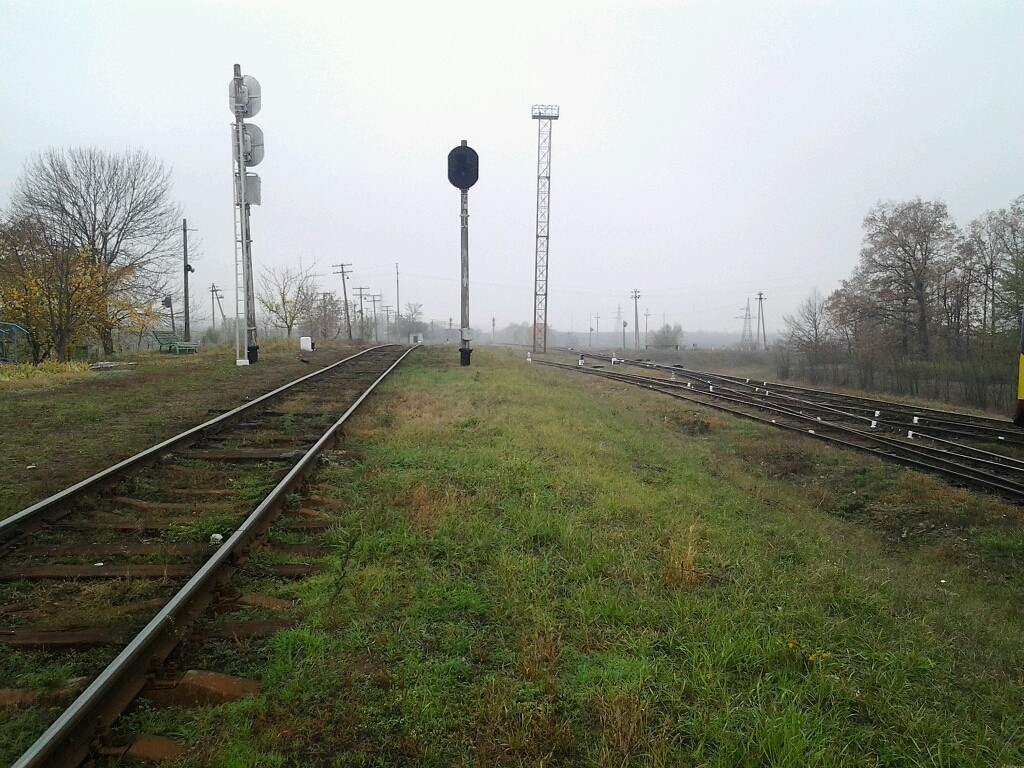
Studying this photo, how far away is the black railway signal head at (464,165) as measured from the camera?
16500 millimetres

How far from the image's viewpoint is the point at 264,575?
A: 3.82 m

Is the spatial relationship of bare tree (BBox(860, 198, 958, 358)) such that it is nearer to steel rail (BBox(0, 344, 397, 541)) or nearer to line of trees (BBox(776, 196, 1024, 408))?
line of trees (BBox(776, 196, 1024, 408))

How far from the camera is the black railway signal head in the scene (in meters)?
16.5

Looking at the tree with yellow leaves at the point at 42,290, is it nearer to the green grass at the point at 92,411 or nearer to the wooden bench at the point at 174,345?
the green grass at the point at 92,411

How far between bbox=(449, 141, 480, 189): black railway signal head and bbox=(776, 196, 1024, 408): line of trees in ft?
79.1

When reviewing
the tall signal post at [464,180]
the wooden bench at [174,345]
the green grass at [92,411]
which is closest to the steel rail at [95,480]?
the green grass at [92,411]

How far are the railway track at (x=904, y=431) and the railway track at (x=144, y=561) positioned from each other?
10.4 metres

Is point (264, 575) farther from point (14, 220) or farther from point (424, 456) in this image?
point (14, 220)

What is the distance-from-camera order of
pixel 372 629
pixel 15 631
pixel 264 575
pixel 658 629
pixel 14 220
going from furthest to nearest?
pixel 14 220
pixel 264 575
pixel 658 629
pixel 372 629
pixel 15 631

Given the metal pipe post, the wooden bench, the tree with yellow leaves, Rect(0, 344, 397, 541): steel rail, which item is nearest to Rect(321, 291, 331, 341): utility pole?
the wooden bench

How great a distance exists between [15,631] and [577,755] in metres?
2.96

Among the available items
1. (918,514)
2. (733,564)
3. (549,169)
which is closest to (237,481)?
(733,564)

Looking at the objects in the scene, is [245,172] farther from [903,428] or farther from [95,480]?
[903,428]

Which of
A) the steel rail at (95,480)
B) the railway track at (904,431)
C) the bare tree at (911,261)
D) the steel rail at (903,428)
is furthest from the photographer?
the bare tree at (911,261)
